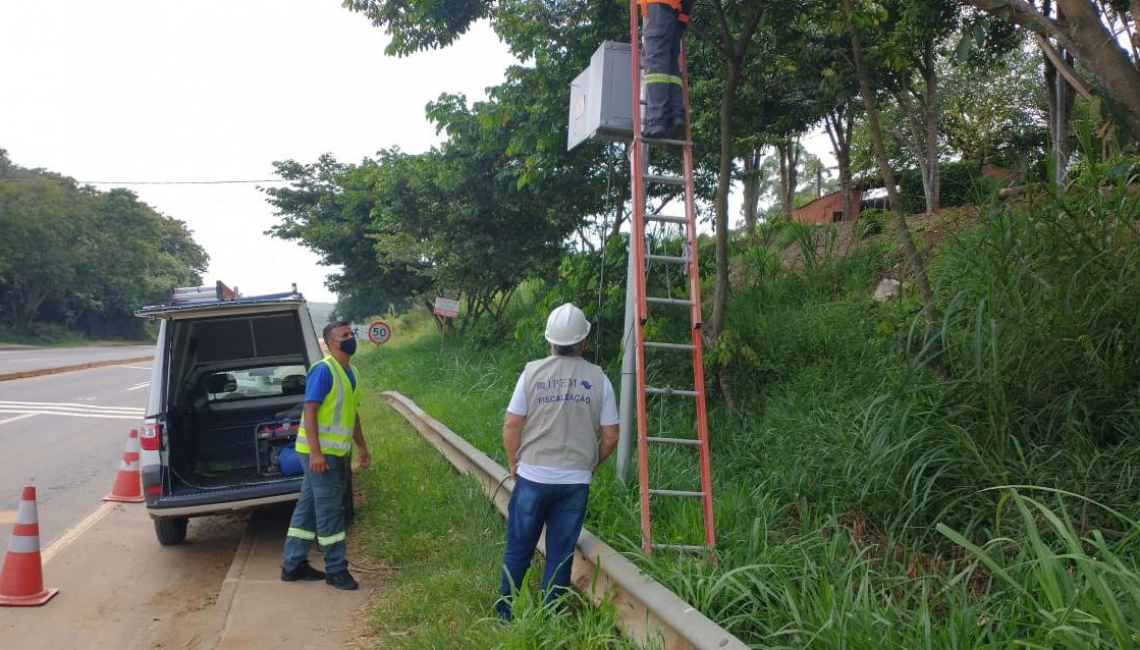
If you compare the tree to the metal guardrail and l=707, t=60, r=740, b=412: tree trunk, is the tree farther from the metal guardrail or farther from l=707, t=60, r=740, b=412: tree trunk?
the metal guardrail

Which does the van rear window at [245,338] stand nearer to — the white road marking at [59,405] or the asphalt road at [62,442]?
the asphalt road at [62,442]

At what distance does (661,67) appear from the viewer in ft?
18.8

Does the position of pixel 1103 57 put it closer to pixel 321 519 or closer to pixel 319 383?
pixel 319 383

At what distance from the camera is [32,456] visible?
10688 mm

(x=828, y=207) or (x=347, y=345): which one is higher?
(x=828, y=207)

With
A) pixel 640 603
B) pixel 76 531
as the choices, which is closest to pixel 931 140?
pixel 640 603

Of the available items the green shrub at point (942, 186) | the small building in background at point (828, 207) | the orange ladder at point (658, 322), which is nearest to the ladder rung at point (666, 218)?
the orange ladder at point (658, 322)

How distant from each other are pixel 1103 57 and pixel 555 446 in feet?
11.7

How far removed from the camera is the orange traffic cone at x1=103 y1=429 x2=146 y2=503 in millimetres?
8625

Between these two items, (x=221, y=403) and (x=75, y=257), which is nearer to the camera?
(x=221, y=403)

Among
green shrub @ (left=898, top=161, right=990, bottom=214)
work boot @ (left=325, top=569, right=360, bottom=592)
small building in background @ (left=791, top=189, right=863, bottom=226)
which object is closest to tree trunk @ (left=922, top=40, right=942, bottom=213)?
green shrub @ (left=898, top=161, right=990, bottom=214)

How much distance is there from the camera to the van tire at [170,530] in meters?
6.84

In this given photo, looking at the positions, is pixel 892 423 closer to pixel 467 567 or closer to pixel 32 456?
pixel 467 567

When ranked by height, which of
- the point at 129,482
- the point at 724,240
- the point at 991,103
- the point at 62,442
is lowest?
the point at 62,442
